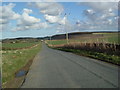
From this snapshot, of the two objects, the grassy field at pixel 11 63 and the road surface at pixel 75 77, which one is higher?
the road surface at pixel 75 77

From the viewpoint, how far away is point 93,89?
7691 mm

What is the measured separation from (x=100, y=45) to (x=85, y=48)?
7.93 meters

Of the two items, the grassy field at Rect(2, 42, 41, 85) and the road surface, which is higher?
the road surface

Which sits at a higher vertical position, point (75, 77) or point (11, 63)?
point (75, 77)

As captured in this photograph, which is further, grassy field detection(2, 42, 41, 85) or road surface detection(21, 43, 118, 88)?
grassy field detection(2, 42, 41, 85)

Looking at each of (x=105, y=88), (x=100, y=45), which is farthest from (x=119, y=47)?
(x=105, y=88)

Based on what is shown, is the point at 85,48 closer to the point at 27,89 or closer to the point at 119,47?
the point at 119,47

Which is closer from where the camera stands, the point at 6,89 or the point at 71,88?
the point at 71,88

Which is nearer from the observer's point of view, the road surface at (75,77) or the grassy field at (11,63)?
the road surface at (75,77)

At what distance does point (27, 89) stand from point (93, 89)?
284 cm

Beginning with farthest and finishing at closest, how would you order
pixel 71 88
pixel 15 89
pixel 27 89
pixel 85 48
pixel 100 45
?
1. pixel 85 48
2. pixel 100 45
3. pixel 15 89
4. pixel 27 89
5. pixel 71 88

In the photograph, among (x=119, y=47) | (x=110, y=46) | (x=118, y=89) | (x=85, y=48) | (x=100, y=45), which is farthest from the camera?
(x=85, y=48)

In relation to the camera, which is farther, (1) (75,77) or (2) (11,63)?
(2) (11,63)

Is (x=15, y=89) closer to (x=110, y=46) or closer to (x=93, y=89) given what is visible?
(x=93, y=89)
